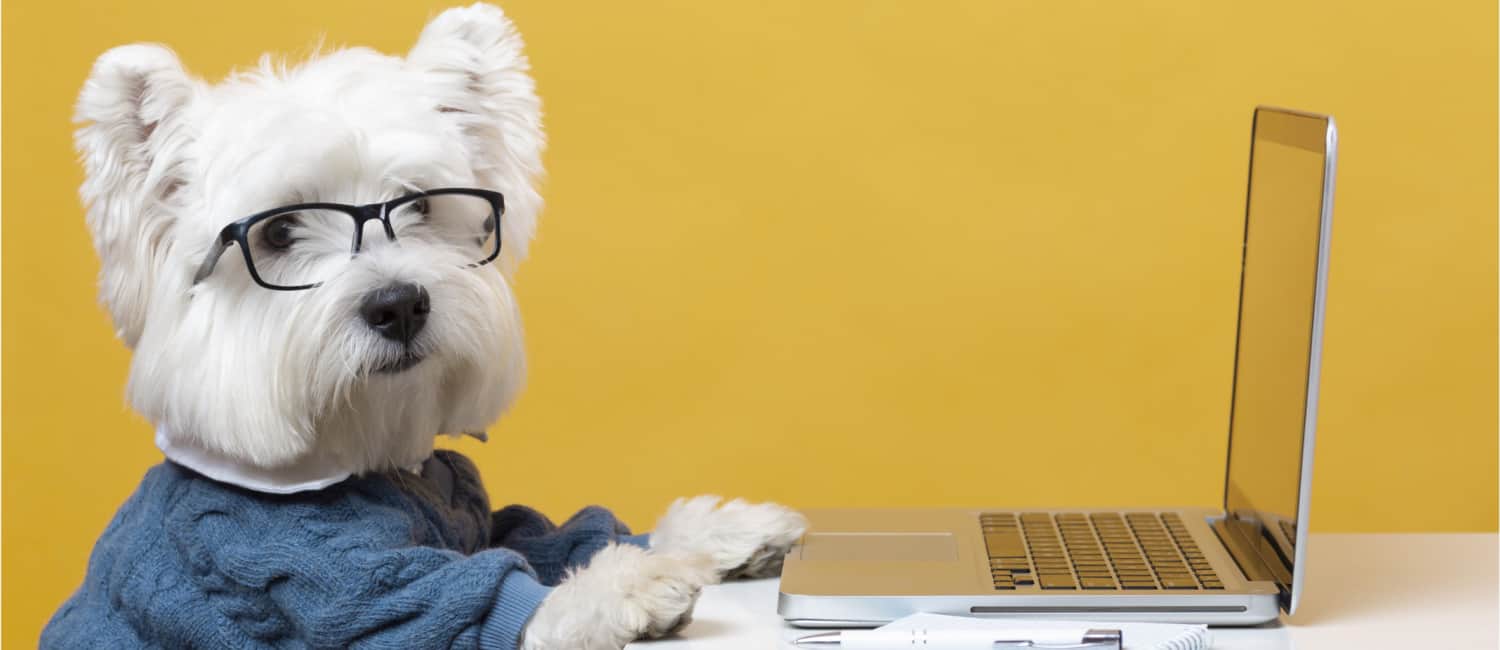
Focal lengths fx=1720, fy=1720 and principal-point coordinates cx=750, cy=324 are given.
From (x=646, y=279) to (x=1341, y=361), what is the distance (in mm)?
1154

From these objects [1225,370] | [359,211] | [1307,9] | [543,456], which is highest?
[1307,9]

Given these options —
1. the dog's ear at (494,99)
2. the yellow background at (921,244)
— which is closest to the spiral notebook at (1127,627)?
the dog's ear at (494,99)

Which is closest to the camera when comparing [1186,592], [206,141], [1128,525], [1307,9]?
[1186,592]

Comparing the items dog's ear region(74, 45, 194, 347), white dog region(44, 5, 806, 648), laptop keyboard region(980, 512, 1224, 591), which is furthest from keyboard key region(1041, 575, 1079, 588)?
dog's ear region(74, 45, 194, 347)

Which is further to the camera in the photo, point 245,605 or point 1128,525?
point 1128,525

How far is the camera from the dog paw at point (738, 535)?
63.6 inches

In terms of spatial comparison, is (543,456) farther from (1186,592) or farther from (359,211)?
(1186,592)

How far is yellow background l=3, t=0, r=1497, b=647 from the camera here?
273 centimetres

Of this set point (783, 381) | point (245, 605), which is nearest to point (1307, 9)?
point (783, 381)

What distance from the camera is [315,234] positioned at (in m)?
1.47

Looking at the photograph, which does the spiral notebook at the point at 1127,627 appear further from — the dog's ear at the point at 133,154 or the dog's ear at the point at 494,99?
the dog's ear at the point at 133,154

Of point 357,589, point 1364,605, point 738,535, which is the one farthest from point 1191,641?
point 357,589

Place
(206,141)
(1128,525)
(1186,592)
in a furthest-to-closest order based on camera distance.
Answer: (1128,525), (206,141), (1186,592)

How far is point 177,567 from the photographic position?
1434 mm
